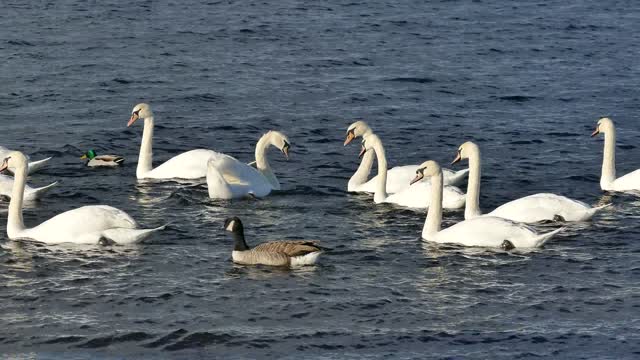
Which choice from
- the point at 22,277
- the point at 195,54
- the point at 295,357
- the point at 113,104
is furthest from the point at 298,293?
the point at 195,54

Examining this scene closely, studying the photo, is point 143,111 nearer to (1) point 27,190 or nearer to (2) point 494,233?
(1) point 27,190

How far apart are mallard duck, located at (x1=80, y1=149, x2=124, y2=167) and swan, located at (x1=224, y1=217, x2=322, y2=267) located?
5749mm

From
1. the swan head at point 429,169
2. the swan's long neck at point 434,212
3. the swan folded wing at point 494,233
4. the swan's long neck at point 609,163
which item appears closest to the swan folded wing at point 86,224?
the swan's long neck at point 434,212

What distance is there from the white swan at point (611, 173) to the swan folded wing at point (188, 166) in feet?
19.7

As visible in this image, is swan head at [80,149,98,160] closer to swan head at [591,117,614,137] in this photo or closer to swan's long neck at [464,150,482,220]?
swan's long neck at [464,150,482,220]

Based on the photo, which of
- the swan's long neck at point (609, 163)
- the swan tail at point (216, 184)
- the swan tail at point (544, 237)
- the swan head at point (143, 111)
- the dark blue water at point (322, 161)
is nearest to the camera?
the dark blue water at point (322, 161)

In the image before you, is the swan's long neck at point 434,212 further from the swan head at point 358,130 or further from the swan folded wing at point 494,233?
the swan head at point 358,130

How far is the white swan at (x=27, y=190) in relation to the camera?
2200cm

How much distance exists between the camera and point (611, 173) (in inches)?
918

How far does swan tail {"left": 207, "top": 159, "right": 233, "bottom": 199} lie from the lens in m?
22.3

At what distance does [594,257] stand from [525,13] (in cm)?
2094

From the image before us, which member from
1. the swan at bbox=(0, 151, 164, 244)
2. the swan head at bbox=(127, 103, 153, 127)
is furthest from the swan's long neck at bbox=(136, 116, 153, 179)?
the swan at bbox=(0, 151, 164, 244)

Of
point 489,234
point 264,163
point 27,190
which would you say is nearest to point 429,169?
point 489,234

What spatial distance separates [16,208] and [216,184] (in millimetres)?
3373
